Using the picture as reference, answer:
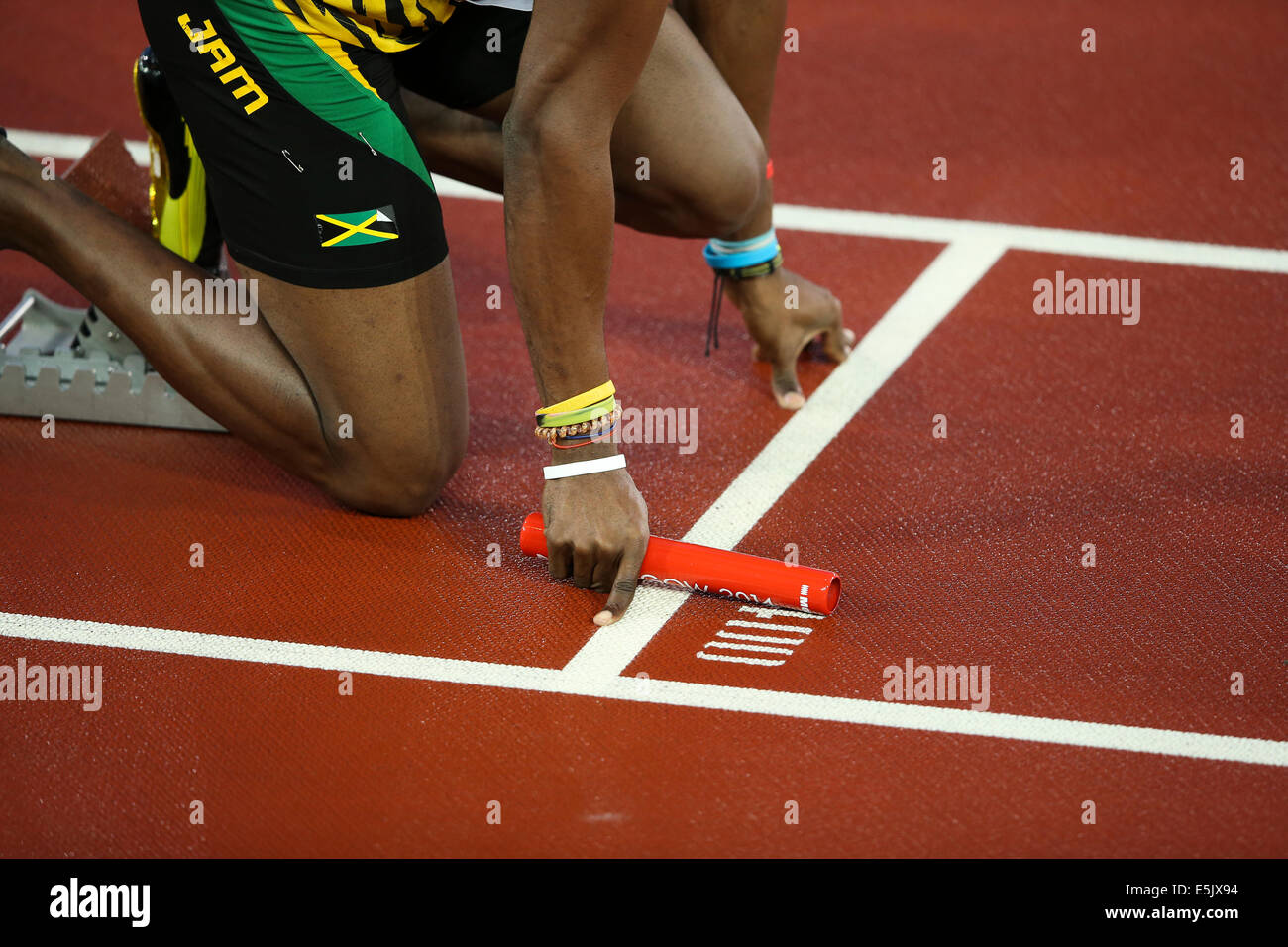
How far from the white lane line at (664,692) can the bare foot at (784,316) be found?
981mm

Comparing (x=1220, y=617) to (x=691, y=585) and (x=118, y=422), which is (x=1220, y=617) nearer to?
(x=691, y=585)

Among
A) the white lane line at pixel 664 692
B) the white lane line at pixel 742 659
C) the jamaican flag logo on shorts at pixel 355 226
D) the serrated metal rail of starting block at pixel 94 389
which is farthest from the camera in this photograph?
the serrated metal rail of starting block at pixel 94 389

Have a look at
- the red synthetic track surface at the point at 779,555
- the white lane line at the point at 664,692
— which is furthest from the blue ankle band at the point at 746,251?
the white lane line at the point at 664,692

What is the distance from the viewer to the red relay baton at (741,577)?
8.39ft

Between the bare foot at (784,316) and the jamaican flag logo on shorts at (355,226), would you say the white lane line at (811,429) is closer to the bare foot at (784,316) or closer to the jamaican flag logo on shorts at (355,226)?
the bare foot at (784,316)

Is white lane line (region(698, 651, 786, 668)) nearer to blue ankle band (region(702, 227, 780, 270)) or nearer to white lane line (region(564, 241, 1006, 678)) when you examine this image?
white lane line (region(564, 241, 1006, 678))

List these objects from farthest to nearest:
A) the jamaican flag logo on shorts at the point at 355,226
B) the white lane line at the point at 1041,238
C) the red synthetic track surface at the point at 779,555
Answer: the white lane line at the point at 1041,238 → the jamaican flag logo on shorts at the point at 355,226 → the red synthetic track surface at the point at 779,555

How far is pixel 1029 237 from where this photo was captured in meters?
3.94

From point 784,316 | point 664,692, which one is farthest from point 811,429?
point 664,692

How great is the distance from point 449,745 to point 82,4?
3922 mm

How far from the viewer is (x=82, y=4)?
5.32 m

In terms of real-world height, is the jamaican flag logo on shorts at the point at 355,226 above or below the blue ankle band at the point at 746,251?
below

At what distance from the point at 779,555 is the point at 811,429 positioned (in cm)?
48

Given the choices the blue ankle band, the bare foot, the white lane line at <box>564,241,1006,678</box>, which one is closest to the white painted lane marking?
the white lane line at <box>564,241,1006,678</box>
